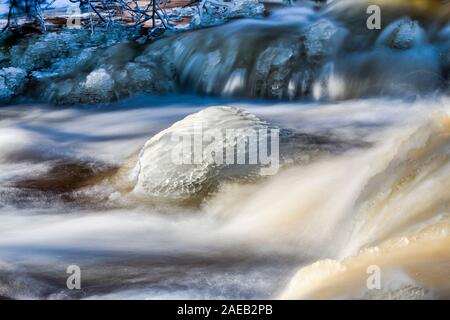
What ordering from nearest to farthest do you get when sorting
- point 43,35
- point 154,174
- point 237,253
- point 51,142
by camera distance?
point 237,253, point 154,174, point 51,142, point 43,35

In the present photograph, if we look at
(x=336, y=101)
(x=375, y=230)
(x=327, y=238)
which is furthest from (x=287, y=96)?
(x=375, y=230)

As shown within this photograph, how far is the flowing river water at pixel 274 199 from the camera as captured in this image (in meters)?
2.45

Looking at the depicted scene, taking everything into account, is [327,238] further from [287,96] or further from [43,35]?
[43,35]

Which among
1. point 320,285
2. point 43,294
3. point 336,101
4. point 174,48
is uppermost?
point 174,48

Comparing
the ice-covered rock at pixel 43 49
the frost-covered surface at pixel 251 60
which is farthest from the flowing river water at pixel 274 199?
the ice-covered rock at pixel 43 49

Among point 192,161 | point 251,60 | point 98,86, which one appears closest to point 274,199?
point 192,161

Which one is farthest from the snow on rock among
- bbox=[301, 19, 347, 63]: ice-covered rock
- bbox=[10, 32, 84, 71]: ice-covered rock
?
bbox=[301, 19, 347, 63]: ice-covered rock

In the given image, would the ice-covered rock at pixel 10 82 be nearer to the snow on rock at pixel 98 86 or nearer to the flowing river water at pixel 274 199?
the flowing river water at pixel 274 199

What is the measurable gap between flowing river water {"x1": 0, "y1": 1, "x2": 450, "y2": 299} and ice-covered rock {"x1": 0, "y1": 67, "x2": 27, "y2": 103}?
0.62m

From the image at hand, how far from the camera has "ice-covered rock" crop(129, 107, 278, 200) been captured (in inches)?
144

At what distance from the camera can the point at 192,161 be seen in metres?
3.69

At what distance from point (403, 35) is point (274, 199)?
322 cm

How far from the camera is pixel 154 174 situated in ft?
12.3
